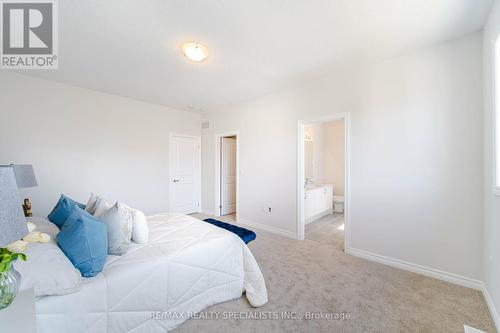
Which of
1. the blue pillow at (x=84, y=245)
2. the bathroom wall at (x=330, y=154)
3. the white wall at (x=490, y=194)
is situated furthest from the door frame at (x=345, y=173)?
the blue pillow at (x=84, y=245)

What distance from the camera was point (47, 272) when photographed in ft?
3.63

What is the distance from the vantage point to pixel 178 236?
1.92 meters

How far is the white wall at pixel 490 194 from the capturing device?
1636 millimetres

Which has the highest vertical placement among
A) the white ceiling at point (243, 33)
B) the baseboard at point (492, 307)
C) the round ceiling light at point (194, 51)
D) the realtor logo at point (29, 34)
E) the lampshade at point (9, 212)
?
the realtor logo at point (29, 34)

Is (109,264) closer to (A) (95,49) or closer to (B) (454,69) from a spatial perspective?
(A) (95,49)

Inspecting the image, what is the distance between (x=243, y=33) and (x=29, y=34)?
2.33m

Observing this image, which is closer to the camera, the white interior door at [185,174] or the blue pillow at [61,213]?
the blue pillow at [61,213]

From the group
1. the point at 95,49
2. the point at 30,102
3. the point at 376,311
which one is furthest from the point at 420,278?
the point at 30,102

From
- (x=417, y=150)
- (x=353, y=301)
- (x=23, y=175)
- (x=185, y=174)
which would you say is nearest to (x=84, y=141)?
(x=23, y=175)

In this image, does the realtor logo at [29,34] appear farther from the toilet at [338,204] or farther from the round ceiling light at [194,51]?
the toilet at [338,204]

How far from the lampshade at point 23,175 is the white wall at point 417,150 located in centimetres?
367

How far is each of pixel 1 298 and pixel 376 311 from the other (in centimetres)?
239

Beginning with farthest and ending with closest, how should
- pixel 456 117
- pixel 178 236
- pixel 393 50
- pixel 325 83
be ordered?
pixel 325 83, pixel 393 50, pixel 456 117, pixel 178 236

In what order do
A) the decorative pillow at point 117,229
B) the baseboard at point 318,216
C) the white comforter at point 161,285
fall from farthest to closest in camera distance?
the baseboard at point 318,216 < the decorative pillow at point 117,229 < the white comforter at point 161,285
